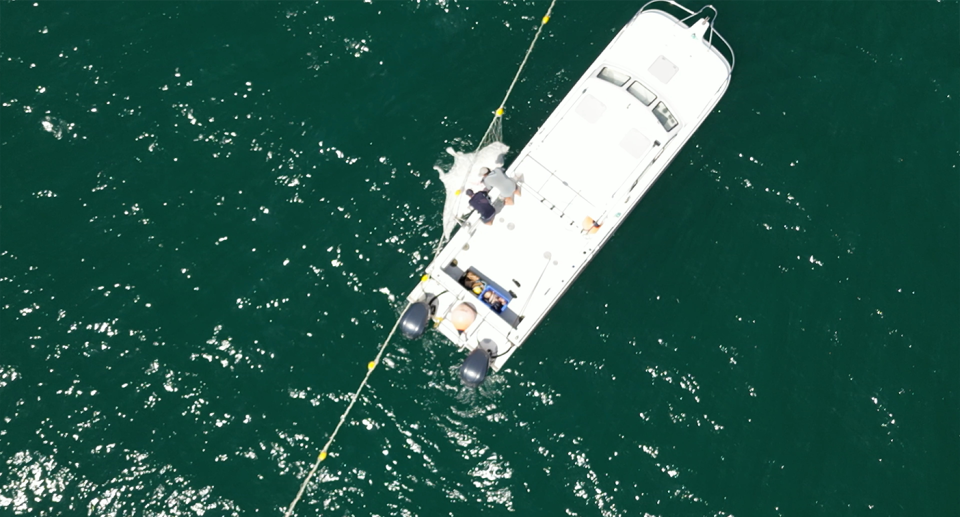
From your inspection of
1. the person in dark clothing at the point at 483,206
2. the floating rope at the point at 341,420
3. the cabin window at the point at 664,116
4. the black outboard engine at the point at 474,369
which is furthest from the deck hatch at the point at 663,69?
the floating rope at the point at 341,420

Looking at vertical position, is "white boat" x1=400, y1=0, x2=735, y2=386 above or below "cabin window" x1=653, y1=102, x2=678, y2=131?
below

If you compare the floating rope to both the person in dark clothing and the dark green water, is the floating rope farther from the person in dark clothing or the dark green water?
the person in dark clothing

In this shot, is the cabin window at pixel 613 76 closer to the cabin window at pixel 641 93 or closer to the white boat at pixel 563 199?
the white boat at pixel 563 199

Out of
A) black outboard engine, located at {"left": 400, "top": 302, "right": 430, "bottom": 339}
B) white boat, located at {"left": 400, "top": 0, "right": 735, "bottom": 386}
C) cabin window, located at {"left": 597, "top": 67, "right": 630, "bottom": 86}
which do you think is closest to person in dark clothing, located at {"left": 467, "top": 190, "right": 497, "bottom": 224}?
white boat, located at {"left": 400, "top": 0, "right": 735, "bottom": 386}

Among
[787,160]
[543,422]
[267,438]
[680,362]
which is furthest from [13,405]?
[787,160]

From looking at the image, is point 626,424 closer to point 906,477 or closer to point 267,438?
point 906,477

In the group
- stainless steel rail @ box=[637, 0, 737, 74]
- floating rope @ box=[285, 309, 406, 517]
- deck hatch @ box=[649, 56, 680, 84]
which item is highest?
stainless steel rail @ box=[637, 0, 737, 74]
